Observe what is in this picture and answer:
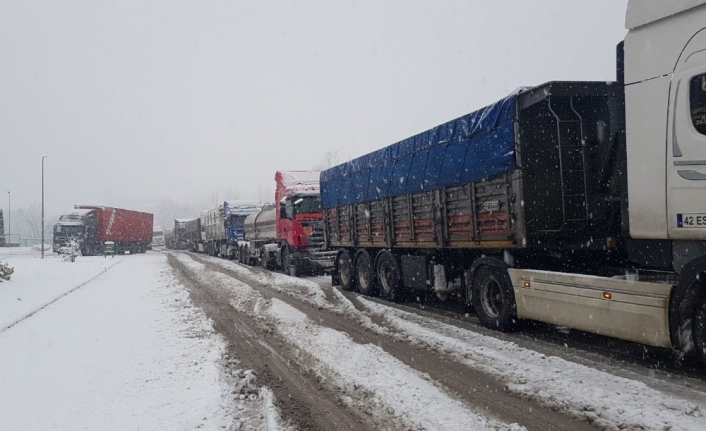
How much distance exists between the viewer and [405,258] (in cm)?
1120

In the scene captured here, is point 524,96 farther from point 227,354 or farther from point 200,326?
point 200,326

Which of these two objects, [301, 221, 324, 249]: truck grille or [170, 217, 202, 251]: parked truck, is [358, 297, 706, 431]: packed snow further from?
[170, 217, 202, 251]: parked truck

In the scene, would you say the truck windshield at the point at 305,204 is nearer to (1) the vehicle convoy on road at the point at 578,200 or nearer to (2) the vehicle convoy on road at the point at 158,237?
(1) the vehicle convoy on road at the point at 578,200

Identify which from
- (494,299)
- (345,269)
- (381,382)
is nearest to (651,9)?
(494,299)

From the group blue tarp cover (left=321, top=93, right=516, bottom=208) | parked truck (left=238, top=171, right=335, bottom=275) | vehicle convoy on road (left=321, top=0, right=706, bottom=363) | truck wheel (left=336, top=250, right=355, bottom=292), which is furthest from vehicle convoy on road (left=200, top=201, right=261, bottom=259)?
vehicle convoy on road (left=321, top=0, right=706, bottom=363)

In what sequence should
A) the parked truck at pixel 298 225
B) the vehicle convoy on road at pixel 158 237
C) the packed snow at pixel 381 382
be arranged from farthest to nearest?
the vehicle convoy on road at pixel 158 237 → the parked truck at pixel 298 225 → the packed snow at pixel 381 382

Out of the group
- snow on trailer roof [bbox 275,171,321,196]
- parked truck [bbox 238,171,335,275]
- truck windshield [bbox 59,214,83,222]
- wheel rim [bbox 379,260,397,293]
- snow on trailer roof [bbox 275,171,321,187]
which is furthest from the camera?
truck windshield [bbox 59,214,83,222]

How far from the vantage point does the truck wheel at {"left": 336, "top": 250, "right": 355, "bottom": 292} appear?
14.2 meters

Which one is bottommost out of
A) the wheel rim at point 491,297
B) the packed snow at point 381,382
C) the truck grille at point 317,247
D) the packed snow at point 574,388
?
the packed snow at point 381,382

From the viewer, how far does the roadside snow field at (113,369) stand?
4605mm

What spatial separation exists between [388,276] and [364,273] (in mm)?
1342

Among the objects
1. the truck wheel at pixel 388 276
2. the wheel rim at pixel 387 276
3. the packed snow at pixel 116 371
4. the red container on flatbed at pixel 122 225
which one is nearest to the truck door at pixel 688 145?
the packed snow at pixel 116 371

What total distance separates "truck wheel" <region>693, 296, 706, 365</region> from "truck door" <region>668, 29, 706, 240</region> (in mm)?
688

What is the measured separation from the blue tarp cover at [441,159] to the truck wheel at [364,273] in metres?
1.52
